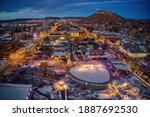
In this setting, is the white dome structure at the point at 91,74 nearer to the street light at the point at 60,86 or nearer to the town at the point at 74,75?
the town at the point at 74,75

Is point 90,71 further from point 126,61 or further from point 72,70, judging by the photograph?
point 126,61

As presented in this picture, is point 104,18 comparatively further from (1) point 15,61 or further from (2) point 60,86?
(2) point 60,86

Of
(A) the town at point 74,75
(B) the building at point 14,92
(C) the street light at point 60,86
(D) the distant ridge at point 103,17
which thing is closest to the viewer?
(B) the building at point 14,92

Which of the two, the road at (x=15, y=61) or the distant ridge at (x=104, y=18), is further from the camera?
the distant ridge at (x=104, y=18)

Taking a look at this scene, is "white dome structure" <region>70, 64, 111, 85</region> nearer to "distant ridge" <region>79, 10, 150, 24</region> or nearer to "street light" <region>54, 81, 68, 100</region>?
"street light" <region>54, 81, 68, 100</region>

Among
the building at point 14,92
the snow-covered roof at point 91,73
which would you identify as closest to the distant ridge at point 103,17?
the snow-covered roof at point 91,73

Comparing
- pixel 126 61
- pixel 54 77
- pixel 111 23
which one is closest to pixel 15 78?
pixel 54 77

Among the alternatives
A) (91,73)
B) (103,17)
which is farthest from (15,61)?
(103,17)

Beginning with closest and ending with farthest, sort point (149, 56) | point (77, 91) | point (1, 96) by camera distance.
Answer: point (1, 96) < point (77, 91) < point (149, 56)

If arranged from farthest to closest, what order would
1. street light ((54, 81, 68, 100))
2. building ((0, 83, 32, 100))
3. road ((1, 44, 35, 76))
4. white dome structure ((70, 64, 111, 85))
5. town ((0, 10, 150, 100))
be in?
road ((1, 44, 35, 76))
white dome structure ((70, 64, 111, 85))
street light ((54, 81, 68, 100))
town ((0, 10, 150, 100))
building ((0, 83, 32, 100))

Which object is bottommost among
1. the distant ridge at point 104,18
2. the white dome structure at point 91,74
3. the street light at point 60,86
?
the street light at point 60,86

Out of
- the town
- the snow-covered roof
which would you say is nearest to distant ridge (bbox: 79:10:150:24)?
the town
